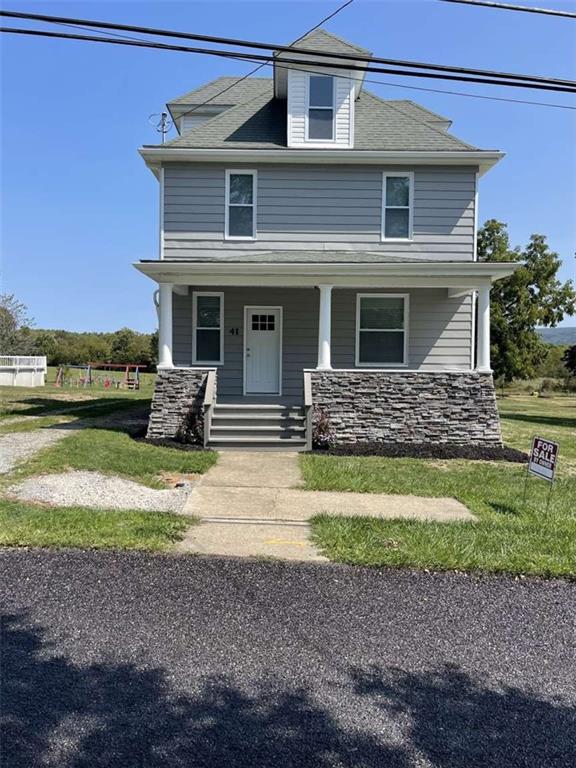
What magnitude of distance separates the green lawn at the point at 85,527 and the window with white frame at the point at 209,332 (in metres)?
7.55

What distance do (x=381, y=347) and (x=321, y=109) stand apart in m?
5.65

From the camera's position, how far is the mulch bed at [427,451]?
1039 cm

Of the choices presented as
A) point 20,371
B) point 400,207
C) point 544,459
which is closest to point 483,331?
point 400,207

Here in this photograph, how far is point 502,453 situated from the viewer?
35.0 feet

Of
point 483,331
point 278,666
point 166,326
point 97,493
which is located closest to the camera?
point 278,666

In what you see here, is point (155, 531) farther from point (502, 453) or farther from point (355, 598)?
point (502, 453)

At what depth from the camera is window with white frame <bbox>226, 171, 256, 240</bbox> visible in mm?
13305

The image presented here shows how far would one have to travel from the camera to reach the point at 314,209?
13.3 meters

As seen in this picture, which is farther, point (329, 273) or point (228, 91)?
point (228, 91)

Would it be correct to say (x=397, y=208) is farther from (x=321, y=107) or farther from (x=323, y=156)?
(x=321, y=107)

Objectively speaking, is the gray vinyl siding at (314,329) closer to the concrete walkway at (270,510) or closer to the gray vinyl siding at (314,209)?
the gray vinyl siding at (314,209)

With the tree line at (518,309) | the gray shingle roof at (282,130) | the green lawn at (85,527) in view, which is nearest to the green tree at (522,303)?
the tree line at (518,309)

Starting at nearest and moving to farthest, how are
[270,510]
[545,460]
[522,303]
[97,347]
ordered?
[270,510] → [545,460] → [522,303] → [97,347]

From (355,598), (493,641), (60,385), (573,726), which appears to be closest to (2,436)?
(355,598)
